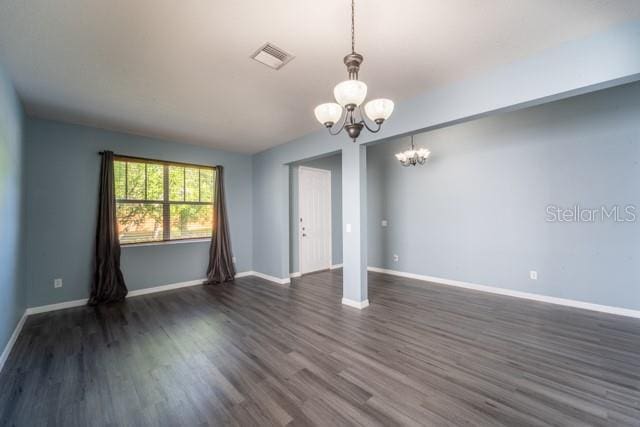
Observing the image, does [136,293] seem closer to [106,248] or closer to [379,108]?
[106,248]

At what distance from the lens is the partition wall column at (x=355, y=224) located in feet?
12.3

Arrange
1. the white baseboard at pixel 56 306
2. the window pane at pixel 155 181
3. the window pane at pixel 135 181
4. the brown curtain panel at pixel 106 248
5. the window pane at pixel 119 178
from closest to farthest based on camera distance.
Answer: the white baseboard at pixel 56 306
the brown curtain panel at pixel 106 248
the window pane at pixel 119 178
the window pane at pixel 135 181
the window pane at pixel 155 181

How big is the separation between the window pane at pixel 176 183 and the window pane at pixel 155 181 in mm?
146

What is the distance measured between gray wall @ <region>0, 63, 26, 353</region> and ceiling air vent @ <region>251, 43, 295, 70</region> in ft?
7.62

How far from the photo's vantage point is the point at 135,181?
4.48 m

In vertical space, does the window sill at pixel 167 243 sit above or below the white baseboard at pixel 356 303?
above

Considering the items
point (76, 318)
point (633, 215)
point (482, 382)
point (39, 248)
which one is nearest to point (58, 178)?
point (39, 248)

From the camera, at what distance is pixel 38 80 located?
8.85 ft

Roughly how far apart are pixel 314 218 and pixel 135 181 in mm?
3493

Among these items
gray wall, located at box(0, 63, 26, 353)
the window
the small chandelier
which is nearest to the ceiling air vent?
gray wall, located at box(0, 63, 26, 353)

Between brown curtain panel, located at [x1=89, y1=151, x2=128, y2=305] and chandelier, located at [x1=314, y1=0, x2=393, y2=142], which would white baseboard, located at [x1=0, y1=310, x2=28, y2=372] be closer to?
brown curtain panel, located at [x1=89, y1=151, x2=128, y2=305]

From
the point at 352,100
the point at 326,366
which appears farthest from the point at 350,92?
the point at 326,366

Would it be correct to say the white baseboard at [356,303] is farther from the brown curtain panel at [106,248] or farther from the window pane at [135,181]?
the window pane at [135,181]

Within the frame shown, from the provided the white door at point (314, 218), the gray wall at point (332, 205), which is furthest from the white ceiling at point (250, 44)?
the white door at point (314, 218)
